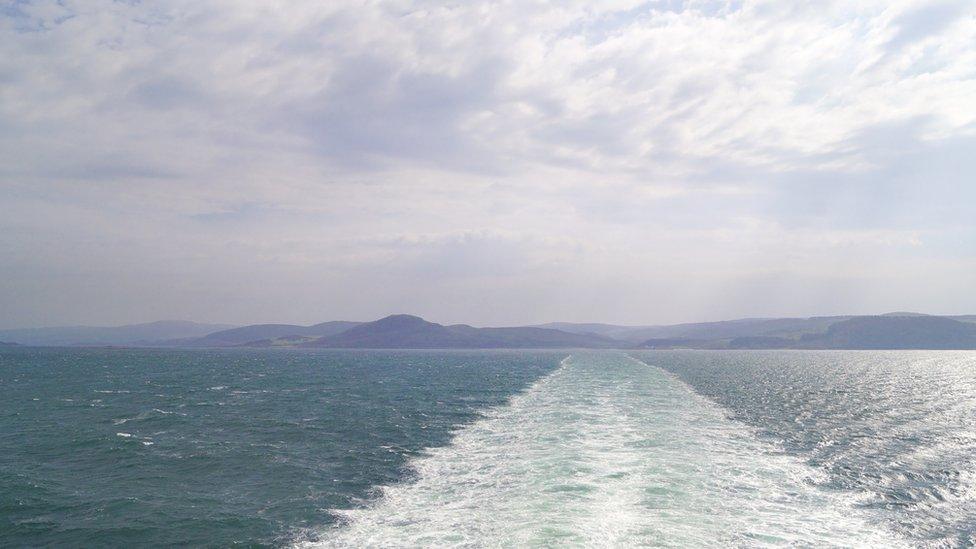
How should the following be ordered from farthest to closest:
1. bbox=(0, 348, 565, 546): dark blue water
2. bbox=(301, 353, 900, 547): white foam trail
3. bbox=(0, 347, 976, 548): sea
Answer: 1. bbox=(0, 348, 565, 546): dark blue water
2. bbox=(0, 347, 976, 548): sea
3. bbox=(301, 353, 900, 547): white foam trail

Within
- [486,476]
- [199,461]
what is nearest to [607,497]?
[486,476]

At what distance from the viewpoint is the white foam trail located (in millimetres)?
19391

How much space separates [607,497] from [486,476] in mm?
6752

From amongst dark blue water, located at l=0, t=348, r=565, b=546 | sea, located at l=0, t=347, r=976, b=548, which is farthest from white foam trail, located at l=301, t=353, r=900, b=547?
dark blue water, located at l=0, t=348, r=565, b=546

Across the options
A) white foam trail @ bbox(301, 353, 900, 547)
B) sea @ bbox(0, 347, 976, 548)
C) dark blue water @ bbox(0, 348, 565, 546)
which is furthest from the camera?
dark blue water @ bbox(0, 348, 565, 546)

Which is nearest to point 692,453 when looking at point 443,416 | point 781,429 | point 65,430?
point 781,429

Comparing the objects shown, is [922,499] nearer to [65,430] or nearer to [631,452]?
[631,452]

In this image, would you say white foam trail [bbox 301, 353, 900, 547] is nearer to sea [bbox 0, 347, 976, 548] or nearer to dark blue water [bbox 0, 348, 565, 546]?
sea [bbox 0, 347, 976, 548]

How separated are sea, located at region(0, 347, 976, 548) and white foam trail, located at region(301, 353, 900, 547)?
123mm

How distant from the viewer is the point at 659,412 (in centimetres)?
4953

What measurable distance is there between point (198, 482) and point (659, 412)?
35861mm

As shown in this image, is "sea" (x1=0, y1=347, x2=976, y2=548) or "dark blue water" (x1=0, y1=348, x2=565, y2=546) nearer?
"sea" (x1=0, y1=347, x2=976, y2=548)

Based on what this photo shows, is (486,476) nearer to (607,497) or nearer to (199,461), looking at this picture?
(607,497)

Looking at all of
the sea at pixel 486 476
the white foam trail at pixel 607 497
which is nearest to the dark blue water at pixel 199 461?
the sea at pixel 486 476
